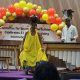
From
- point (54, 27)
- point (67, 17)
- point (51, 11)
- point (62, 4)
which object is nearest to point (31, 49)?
point (67, 17)

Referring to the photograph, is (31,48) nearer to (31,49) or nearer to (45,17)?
(31,49)

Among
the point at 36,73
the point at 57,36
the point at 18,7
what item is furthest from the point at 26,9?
the point at 36,73

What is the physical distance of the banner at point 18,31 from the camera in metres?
13.2

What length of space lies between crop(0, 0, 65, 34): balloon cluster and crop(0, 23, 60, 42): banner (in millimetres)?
337

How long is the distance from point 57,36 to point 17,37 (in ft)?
4.21

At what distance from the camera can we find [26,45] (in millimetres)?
9547

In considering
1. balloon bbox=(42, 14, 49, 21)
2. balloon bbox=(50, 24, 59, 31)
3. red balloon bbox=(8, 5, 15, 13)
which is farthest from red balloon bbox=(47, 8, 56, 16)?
red balloon bbox=(8, 5, 15, 13)

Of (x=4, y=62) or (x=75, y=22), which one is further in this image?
(x=75, y=22)

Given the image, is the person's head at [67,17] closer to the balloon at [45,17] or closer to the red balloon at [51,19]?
the red balloon at [51,19]

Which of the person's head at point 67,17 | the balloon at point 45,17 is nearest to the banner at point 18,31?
the balloon at point 45,17

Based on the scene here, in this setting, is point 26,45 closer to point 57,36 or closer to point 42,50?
point 42,50

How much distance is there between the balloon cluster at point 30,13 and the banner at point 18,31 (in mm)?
337

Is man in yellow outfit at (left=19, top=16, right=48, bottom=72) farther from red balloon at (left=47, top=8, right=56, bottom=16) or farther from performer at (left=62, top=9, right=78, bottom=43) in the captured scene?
red balloon at (left=47, top=8, right=56, bottom=16)

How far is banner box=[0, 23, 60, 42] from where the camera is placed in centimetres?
1320
